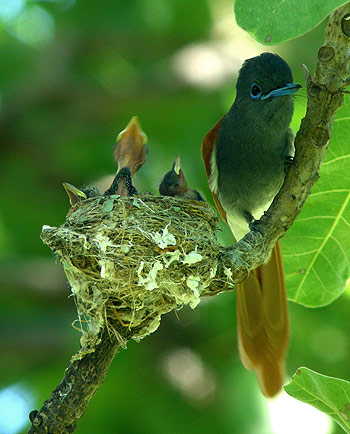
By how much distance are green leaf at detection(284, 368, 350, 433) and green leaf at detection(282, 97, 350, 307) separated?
1168 mm

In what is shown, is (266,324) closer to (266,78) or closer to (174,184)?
(174,184)

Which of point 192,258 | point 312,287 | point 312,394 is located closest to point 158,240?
point 192,258

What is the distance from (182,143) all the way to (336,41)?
15.1 feet

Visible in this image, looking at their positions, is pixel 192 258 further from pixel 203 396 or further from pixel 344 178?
pixel 203 396

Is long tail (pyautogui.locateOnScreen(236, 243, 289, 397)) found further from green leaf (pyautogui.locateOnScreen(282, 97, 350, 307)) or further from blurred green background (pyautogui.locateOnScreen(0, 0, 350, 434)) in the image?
blurred green background (pyautogui.locateOnScreen(0, 0, 350, 434))

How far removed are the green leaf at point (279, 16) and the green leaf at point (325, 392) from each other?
1378 mm

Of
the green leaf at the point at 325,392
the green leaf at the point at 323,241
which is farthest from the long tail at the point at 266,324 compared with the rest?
the green leaf at the point at 325,392

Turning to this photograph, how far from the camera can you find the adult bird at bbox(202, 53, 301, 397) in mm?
4672

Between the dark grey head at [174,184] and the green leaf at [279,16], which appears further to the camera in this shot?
the dark grey head at [174,184]

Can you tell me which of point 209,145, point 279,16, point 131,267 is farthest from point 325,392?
point 209,145

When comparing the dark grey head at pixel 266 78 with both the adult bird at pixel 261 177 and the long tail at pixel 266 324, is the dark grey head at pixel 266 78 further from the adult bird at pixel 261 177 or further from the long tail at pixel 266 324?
the long tail at pixel 266 324

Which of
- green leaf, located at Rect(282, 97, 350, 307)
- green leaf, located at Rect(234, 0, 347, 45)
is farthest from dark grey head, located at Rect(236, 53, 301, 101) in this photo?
green leaf, located at Rect(234, 0, 347, 45)

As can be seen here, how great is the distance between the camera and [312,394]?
3.03m

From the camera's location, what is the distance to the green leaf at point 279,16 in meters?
2.49
